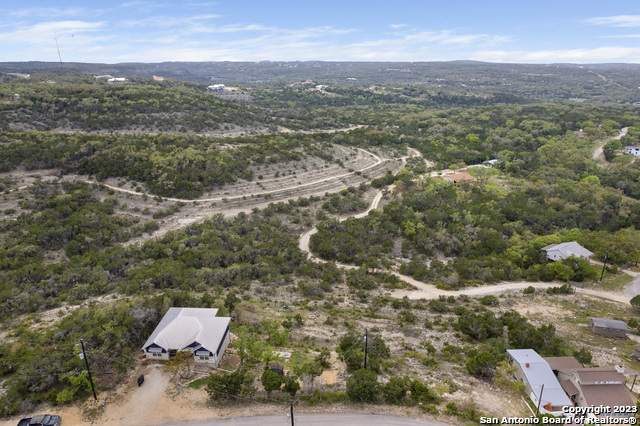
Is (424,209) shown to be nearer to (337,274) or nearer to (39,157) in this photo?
(337,274)

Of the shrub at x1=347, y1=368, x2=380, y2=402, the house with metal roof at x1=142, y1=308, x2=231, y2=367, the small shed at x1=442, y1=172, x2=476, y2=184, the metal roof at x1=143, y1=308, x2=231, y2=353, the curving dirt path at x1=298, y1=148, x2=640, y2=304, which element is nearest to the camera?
the shrub at x1=347, y1=368, x2=380, y2=402

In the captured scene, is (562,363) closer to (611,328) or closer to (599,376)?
(599,376)

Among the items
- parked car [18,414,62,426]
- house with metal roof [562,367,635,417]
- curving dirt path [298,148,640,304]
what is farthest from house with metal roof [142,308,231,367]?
house with metal roof [562,367,635,417]

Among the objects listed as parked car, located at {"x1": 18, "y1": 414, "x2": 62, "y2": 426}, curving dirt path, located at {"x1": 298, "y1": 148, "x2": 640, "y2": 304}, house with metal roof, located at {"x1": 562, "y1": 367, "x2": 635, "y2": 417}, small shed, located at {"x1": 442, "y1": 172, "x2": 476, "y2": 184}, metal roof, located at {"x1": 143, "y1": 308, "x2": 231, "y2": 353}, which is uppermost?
metal roof, located at {"x1": 143, "y1": 308, "x2": 231, "y2": 353}

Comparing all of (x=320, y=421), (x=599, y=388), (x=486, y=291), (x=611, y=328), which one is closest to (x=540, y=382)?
(x=599, y=388)

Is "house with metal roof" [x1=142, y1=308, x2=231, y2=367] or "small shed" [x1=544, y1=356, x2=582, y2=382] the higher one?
"house with metal roof" [x1=142, y1=308, x2=231, y2=367]

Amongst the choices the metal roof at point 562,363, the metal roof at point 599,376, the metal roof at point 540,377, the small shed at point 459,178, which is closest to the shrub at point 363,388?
the metal roof at point 540,377

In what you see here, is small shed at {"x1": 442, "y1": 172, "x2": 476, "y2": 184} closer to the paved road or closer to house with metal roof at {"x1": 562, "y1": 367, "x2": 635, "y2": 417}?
house with metal roof at {"x1": 562, "y1": 367, "x2": 635, "y2": 417}
